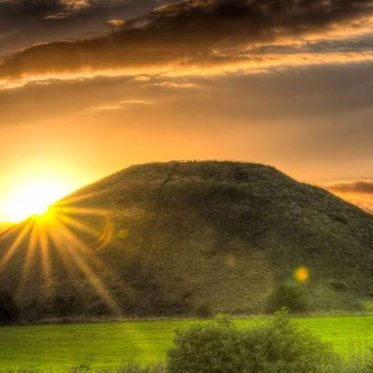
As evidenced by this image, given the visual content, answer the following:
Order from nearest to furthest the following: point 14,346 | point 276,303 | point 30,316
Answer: point 14,346
point 276,303
point 30,316

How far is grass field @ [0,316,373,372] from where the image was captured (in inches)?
1813

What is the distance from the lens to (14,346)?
5922 cm

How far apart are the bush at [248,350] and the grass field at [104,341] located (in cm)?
1151

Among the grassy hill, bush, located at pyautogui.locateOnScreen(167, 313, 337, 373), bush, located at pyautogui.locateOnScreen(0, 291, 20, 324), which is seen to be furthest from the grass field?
the grassy hill

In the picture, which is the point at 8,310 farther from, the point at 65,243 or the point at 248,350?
the point at 248,350

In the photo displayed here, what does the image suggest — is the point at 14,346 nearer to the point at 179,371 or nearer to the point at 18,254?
the point at 179,371

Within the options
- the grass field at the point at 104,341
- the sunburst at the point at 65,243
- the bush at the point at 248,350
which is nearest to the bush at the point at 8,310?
A: the grass field at the point at 104,341

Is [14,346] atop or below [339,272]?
Result: atop

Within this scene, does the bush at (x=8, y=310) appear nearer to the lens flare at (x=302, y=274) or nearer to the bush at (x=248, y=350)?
the lens flare at (x=302, y=274)

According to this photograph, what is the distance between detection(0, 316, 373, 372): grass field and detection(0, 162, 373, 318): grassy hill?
14.9m

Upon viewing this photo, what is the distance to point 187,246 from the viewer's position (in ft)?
358

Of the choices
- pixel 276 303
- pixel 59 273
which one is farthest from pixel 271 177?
pixel 276 303

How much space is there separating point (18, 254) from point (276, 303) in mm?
45462

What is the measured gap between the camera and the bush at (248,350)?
2355 centimetres
